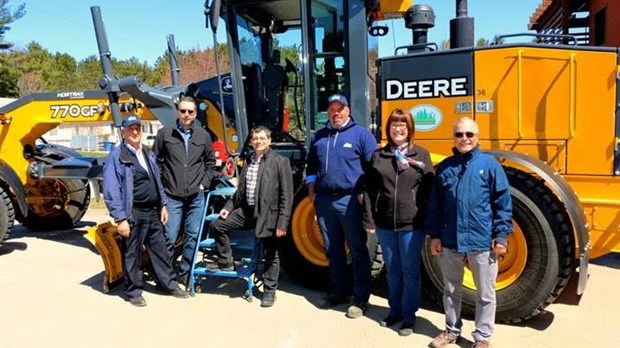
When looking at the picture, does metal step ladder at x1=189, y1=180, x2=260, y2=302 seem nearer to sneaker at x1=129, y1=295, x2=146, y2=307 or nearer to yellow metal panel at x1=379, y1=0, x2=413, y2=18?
sneaker at x1=129, y1=295, x2=146, y2=307

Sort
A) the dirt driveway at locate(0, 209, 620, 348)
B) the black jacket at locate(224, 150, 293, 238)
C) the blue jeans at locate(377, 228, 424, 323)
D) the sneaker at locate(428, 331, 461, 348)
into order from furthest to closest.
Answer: the black jacket at locate(224, 150, 293, 238) → the dirt driveway at locate(0, 209, 620, 348) → the blue jeans at locate(377, 228, 424, 323) → the sneaker at locate(428, 331, 461, 348)

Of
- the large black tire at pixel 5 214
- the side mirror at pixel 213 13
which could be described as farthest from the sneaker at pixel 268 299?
the large black tire at pixel 5 214

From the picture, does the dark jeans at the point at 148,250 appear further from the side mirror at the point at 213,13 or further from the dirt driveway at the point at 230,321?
the side mirror at the point at 213,13

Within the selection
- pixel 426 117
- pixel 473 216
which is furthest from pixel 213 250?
pixel 473 216

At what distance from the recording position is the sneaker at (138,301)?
4.73m

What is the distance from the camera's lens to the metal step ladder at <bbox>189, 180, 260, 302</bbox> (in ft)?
15.8

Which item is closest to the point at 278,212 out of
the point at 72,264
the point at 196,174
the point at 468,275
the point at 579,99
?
the point at 196,174

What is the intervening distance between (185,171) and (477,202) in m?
2.65

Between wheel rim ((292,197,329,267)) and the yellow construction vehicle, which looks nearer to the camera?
the yellow construction vehicle

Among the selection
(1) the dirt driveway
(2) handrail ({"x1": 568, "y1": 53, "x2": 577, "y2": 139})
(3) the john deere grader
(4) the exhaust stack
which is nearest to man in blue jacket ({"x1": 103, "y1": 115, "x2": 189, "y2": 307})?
(1) the dirt driveway

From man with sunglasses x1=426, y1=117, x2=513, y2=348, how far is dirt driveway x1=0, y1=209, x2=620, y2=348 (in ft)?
1.59

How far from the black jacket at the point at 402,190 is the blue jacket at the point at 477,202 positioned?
11.6 inches

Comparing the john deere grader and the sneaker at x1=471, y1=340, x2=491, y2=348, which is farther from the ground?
the john deere grader

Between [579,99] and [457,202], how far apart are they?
1.65 meters
